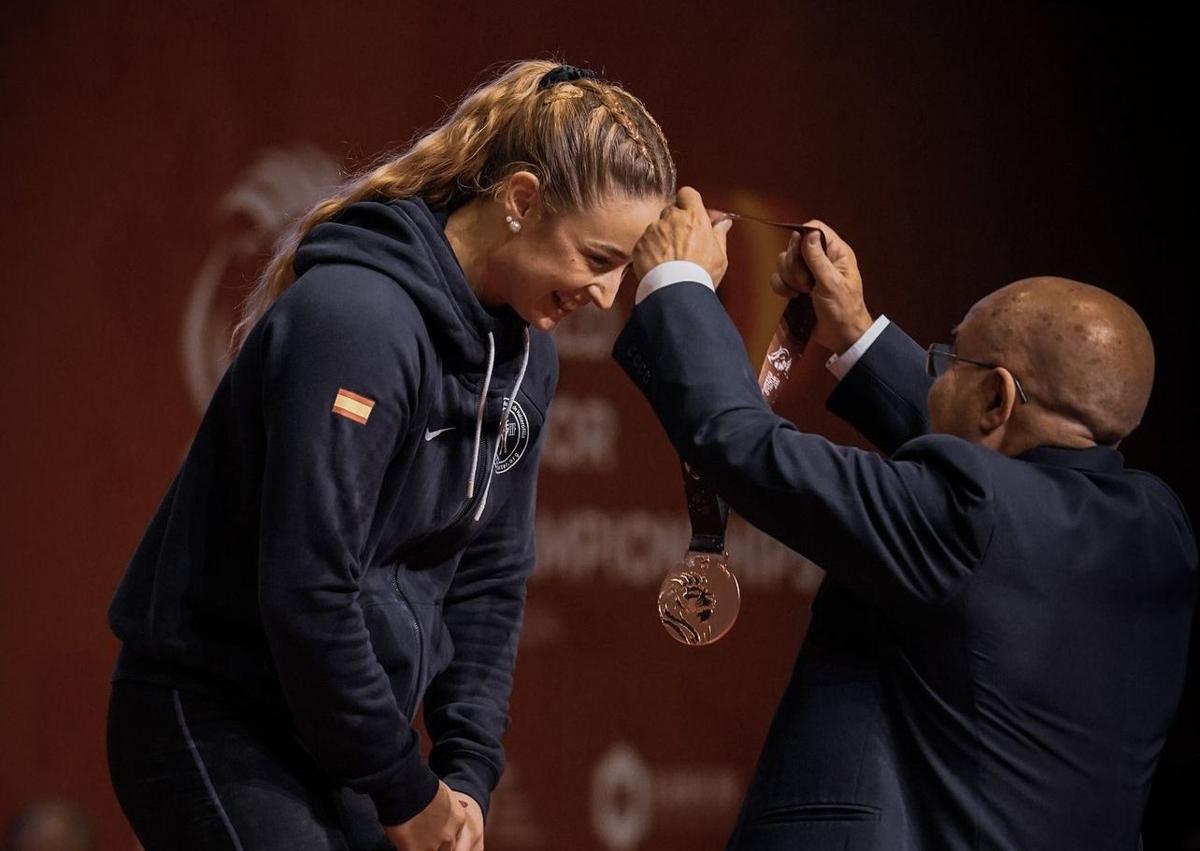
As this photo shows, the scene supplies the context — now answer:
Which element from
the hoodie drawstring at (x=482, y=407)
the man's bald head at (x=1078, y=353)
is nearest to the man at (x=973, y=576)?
the man's bald head at (x=1078, y=353)

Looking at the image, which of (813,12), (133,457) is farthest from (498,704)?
(813,12)

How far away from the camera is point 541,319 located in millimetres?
1714

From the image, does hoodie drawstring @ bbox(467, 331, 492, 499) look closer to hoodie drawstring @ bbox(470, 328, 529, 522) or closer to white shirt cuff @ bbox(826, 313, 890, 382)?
hoodie drawstring @ bbox(470, 328, 529, 522)

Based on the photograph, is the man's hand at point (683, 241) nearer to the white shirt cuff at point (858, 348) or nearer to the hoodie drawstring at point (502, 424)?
the hoodie drawstring at point (502, 424)

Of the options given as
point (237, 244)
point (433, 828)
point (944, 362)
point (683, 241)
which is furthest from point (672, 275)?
point (237, 244)

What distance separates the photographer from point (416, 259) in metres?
1.58

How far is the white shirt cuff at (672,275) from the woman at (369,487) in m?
0.09

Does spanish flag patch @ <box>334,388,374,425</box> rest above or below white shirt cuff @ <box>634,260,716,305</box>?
below

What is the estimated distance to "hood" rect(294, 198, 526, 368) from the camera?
155 centimetres

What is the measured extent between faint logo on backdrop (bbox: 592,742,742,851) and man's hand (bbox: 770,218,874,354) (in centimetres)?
166

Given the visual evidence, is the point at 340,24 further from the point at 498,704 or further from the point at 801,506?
the point at 801,506

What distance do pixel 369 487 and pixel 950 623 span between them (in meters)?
0.62

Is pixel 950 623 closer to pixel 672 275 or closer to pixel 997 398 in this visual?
pixel 997 398

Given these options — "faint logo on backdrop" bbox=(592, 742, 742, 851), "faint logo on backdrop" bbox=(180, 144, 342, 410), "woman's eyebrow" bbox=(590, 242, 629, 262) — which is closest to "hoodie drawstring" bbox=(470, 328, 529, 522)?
"woman's eyebrow" bbox=(590, 242, 629, 262)
